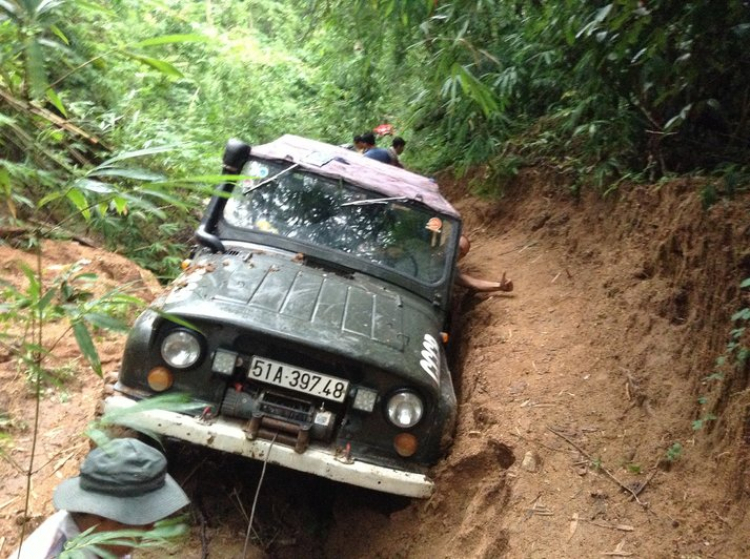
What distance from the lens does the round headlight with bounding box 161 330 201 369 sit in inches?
115

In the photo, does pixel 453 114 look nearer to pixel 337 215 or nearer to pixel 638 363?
pixel 337 215

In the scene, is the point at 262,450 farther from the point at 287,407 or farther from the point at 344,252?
the point at 344,252

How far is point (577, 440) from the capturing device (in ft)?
10.3

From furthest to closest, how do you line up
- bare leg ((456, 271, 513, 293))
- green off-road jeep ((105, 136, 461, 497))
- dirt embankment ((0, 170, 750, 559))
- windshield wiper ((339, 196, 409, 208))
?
bare leg ((456, 271, 513, 293)) < windshield wiper ((339, 196, 409, 208)) < green off-road jeep ((105, 136, 461, 497)) < dirt embankment ((0, 170, 750, 559))

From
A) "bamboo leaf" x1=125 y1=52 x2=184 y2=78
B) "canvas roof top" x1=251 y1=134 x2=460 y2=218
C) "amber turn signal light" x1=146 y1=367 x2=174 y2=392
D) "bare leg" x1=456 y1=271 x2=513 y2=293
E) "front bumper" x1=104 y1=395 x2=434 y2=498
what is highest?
"bamboo leaf" x1=125 y1=52 x2=184 y2=78

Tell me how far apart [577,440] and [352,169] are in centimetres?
223

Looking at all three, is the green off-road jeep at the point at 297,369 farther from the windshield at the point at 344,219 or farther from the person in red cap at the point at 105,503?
the person in red cap at the point at 105,503

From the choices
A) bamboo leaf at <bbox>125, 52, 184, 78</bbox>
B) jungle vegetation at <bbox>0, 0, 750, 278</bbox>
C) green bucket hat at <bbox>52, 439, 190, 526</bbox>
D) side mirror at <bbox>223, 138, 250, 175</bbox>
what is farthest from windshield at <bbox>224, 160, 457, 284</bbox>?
bamboo leaf at <bbox>125, 52, 184, 78</bbox>

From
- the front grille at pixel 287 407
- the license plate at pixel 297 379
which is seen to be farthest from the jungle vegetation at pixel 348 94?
the front grille at pixel 287 407

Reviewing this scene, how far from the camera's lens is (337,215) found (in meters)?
4.03

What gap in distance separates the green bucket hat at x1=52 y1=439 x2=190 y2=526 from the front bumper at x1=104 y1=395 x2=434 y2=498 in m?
1.07

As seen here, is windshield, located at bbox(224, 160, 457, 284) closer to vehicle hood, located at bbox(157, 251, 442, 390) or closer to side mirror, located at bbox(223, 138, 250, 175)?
side mirror, located at bbox(223, 138, 250, 175)

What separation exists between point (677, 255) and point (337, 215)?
1976 millimetres

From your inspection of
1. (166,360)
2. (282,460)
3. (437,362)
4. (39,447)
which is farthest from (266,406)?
(39,447)
